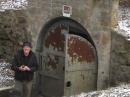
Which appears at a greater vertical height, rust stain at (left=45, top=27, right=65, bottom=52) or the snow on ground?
rust stain at (left=45, top=27, right=65, bottom=52)

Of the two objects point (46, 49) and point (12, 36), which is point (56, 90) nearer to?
point (46, 49)

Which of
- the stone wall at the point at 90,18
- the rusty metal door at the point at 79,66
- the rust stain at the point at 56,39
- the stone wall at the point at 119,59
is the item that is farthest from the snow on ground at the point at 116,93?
the rust stain at the point at 56,39

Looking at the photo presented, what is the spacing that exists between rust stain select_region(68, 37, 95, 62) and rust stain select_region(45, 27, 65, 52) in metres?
0.73

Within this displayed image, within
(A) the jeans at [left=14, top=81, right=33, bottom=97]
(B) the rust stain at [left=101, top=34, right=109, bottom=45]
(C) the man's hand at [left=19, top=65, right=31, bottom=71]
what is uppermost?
(B) the rust stain at [left=101, top=34, right=109, bottom=45]

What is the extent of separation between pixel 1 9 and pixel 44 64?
14.7 ft

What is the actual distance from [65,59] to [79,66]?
43 centimetres

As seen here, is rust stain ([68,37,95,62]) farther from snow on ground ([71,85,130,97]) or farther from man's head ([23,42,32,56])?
snow on ground ([71,85,130,97])

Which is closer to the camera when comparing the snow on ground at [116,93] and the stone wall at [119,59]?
the snow on ground at [116,93]

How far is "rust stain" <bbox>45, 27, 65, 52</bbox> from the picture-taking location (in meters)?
12.2

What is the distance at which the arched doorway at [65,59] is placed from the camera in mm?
11453

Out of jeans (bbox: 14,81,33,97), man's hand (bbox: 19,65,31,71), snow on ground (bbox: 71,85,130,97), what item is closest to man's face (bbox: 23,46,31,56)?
man's hand (bbox: 19,65,31,71)

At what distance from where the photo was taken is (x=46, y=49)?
42.1 ft

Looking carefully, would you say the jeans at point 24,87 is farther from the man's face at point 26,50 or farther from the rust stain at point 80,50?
the rust stain at point 80,50

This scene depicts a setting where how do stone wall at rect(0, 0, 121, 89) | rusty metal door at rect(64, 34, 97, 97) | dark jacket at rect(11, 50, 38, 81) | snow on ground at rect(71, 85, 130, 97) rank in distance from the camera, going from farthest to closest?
1. rusty metal door at rect(64, 34, 97, 97)
2. stone wall at rect(0, 0, 121, 89)
3. dark jacket at rect(11, 50, 38, 81)
4. snow on ground at rect(71, 85, 130, 97)
